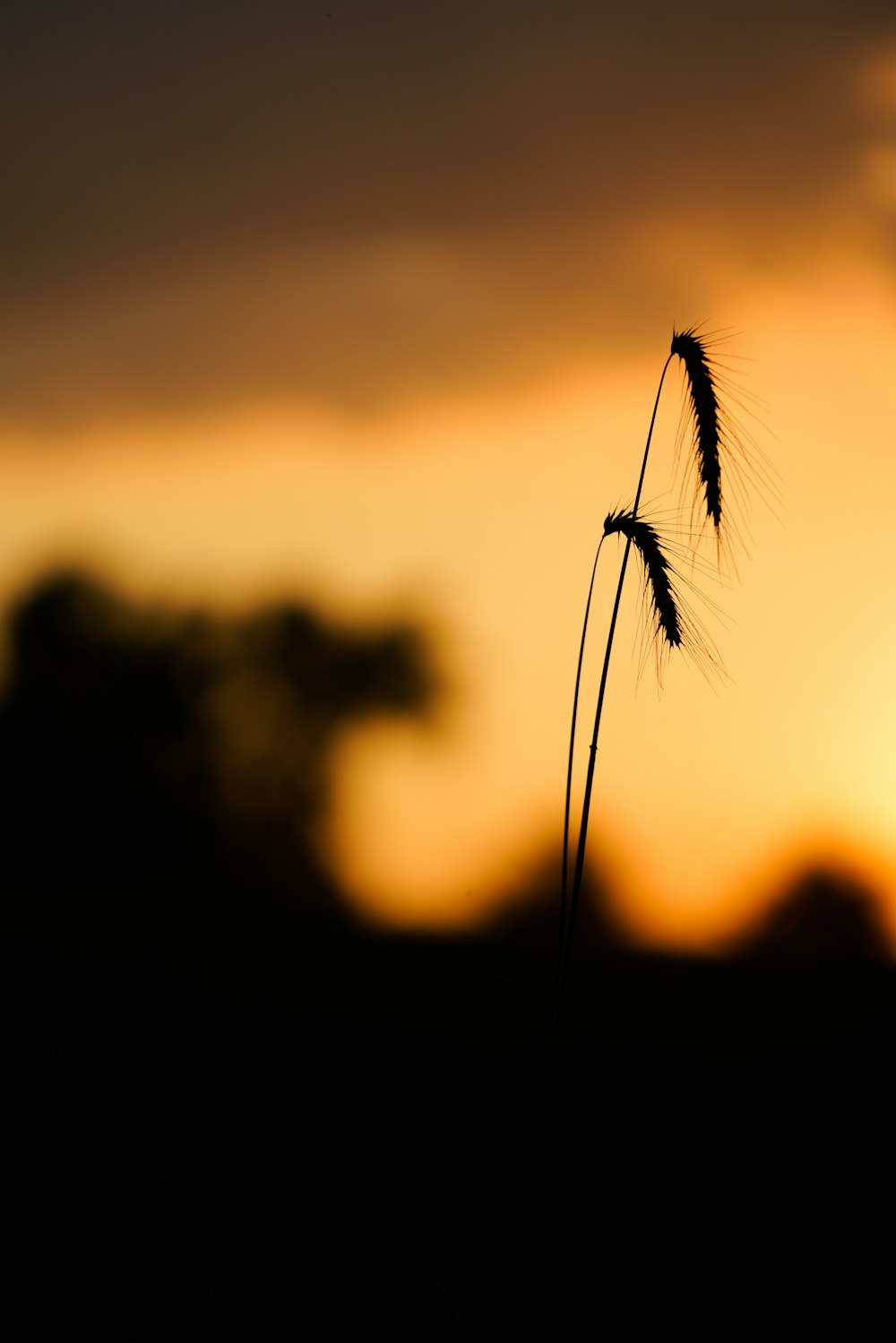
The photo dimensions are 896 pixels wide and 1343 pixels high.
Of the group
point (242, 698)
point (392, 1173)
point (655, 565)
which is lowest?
point (392, 1173)

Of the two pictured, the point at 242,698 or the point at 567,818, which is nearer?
the point at 567,818

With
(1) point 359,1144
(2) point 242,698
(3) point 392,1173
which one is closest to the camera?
(3) point 392,1173

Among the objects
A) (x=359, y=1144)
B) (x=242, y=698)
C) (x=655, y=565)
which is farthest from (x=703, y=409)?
(x=242, y=698)

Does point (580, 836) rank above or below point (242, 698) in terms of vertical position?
below

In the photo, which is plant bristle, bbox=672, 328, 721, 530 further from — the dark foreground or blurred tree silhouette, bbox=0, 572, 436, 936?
blurred tree silhouette, bbox=0, 572, 436, 936

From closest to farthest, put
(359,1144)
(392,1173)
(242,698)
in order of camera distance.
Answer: (392,1173) → (359,1144) → (242,698)

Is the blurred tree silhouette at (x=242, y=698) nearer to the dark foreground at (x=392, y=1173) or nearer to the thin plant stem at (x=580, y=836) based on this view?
the dark foreground at (x=392, y=1173)

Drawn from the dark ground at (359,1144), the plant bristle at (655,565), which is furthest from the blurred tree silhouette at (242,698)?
the plant bristle at (655,565)

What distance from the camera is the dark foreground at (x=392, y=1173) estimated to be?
3.08 m

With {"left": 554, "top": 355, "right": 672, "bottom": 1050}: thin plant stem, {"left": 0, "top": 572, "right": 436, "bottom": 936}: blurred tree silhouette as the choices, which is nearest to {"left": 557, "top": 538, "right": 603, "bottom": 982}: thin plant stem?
{"left": 554, "top": 355, "right": 672, "bottom": 1050}: thin plant stem

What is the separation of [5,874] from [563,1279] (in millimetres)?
2568

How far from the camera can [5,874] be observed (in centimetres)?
353

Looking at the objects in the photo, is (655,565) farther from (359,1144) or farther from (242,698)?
(242,698)

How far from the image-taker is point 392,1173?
3504 mm
